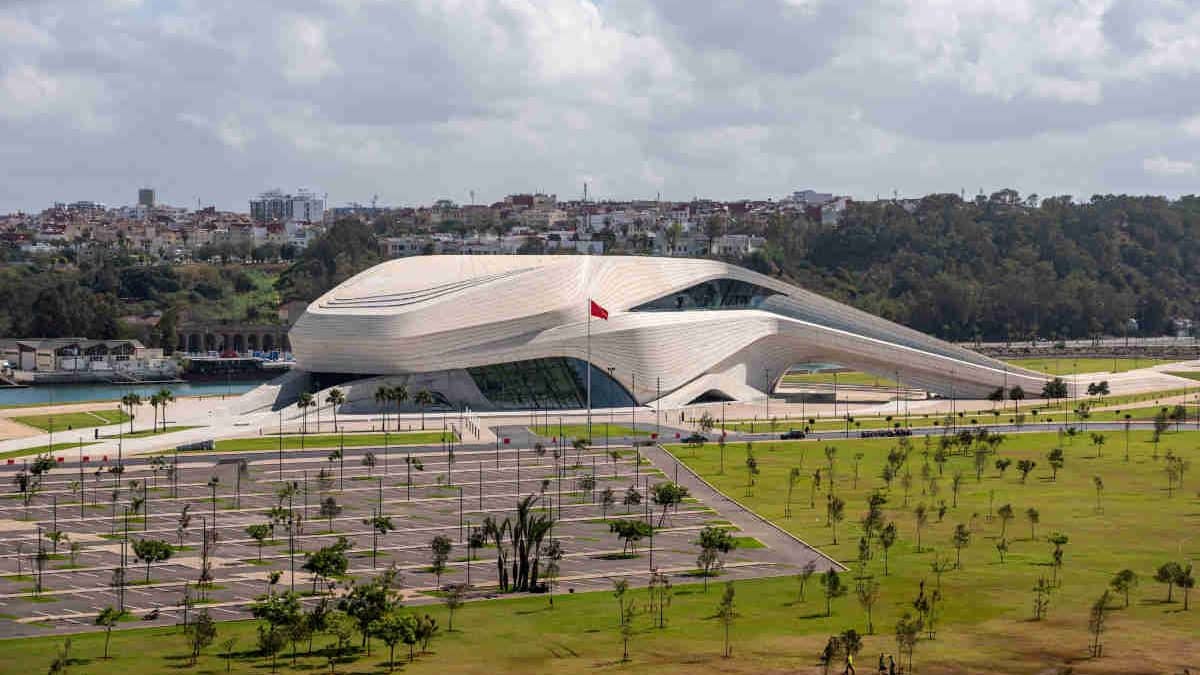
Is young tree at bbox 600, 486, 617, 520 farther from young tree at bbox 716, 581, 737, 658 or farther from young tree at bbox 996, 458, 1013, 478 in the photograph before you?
young tree at bbox 996, 458, 1013, 478

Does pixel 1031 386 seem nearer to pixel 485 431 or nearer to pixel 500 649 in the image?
pixel 485 431

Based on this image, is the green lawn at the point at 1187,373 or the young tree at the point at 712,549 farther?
the green lawn at the point at 1187,373

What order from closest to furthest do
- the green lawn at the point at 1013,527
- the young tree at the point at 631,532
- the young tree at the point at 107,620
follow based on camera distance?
the young tree at the point at 107,620 < the green lawn at the point at 1013,527 < the young tree at the point at 631,532

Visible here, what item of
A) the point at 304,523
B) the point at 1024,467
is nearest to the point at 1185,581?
the point at 1024,467

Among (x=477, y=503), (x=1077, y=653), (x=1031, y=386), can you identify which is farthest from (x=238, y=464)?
(x=1031, y=386)

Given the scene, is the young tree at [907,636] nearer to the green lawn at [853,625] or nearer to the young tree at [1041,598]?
the green lawn at [853,625]

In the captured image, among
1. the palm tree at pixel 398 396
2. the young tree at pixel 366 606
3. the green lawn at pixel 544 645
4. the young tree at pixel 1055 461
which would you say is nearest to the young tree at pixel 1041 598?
the green lawn at pixel 544 645
